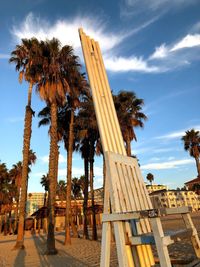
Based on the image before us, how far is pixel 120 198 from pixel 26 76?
620 inches

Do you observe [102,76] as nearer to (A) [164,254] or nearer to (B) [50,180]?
(A) [164,254]

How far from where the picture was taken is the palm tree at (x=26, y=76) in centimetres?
1590

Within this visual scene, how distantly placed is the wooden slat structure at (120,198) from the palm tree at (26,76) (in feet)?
41.8

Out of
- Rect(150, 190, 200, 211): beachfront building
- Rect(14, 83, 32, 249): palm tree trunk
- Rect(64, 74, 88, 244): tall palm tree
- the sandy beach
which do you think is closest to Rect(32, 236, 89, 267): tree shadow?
the sandy beach

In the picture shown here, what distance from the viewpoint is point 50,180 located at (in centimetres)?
1323

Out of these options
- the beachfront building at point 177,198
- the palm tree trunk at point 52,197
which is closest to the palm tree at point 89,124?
the palm tree trunk at point 52,197

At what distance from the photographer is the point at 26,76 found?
17297 millimetres

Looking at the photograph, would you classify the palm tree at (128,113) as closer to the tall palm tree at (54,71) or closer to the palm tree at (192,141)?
the tall palm tree at (54,71)

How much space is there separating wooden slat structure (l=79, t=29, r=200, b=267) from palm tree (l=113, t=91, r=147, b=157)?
14961 mm

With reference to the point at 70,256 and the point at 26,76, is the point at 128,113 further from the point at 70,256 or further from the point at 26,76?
the point at 70,256

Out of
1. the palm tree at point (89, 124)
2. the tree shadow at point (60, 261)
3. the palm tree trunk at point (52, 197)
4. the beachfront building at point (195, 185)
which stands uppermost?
the beachfront building at point (195, 185)

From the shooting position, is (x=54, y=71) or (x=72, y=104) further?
(x=72, y=104)

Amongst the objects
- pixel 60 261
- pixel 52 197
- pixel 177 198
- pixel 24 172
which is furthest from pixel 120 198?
pixel 177 198

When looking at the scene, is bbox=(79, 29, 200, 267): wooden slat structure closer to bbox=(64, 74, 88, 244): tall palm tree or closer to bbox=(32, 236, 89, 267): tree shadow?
bbox=(32, 236, 89, 267): tree shadow
